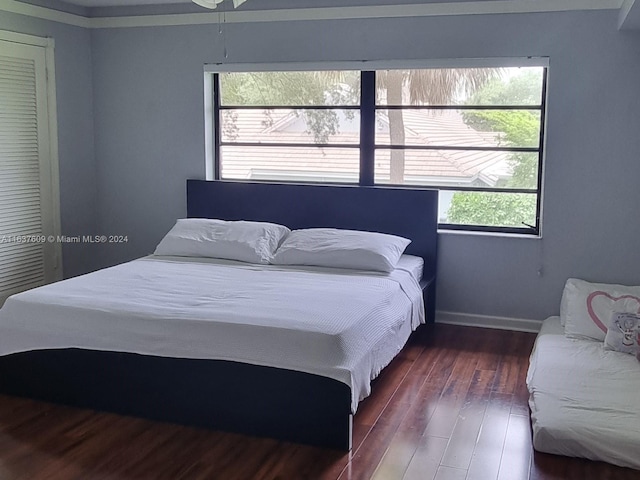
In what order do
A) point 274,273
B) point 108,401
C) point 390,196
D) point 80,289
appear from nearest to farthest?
point 108,401 → point 80,289 → point 274,273 → point 390,196

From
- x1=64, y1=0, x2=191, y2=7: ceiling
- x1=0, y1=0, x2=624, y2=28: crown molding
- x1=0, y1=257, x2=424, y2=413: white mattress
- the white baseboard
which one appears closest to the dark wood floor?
x1=0, y1=257, x2=424, y2=413: white mattress

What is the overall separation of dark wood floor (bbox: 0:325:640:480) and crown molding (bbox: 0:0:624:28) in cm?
238

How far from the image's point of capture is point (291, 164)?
5.37m

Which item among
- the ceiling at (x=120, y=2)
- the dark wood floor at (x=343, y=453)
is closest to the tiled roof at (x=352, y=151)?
the ceiling at (x=120, y=2)

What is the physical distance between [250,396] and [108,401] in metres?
0.77

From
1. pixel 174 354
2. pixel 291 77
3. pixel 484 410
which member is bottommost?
pixel 484 410

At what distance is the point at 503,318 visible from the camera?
15.9ft

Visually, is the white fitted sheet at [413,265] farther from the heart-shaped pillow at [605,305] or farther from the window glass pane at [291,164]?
the heart-shaped pillow at [605,305]

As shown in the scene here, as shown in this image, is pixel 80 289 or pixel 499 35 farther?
pixel 499 35

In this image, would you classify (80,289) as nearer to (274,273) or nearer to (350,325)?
(274,273)

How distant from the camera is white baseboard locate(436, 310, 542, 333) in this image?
189 inches

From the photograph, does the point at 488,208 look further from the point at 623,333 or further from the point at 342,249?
the point at 623,333

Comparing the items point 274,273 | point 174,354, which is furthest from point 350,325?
point 274,273

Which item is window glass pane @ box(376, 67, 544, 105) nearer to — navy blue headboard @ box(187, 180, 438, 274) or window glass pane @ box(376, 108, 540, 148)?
window glass pane @ box(376, 108, 540, 148)
